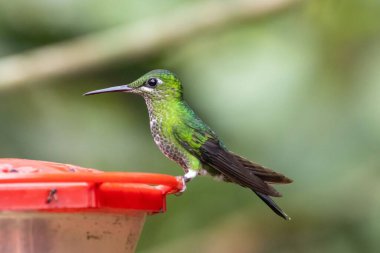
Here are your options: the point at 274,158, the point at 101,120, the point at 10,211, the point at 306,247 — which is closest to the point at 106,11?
the point at 101,120

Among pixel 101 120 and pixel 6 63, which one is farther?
pixel 101 120

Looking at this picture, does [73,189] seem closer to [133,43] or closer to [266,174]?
[266,174]

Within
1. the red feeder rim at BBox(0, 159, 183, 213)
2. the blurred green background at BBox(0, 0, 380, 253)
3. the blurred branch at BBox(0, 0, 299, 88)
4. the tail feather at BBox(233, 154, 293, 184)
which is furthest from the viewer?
the blurred green background at BBox(0, 0, 380, 253)

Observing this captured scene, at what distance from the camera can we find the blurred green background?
7242 mm

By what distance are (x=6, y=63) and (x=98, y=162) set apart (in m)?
1.96

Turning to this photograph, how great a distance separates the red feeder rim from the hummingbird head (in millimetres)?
1060

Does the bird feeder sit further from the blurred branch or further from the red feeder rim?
the blurred branch

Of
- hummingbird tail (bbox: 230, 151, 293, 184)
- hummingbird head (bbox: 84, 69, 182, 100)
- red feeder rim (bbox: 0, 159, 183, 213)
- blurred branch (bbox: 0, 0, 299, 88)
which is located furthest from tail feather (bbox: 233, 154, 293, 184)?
blurred branch (bbox: 0, 0, 299, 88)

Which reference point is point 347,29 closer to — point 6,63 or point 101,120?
point 101,120

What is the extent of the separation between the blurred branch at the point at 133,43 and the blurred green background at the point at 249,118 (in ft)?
2.06

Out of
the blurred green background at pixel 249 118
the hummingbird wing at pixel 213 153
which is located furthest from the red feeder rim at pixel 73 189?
the blurred green background at pixel 249 118

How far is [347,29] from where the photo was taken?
739 centimetres

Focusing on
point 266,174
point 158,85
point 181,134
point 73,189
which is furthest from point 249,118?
point 73,189

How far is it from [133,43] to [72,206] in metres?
3.35
